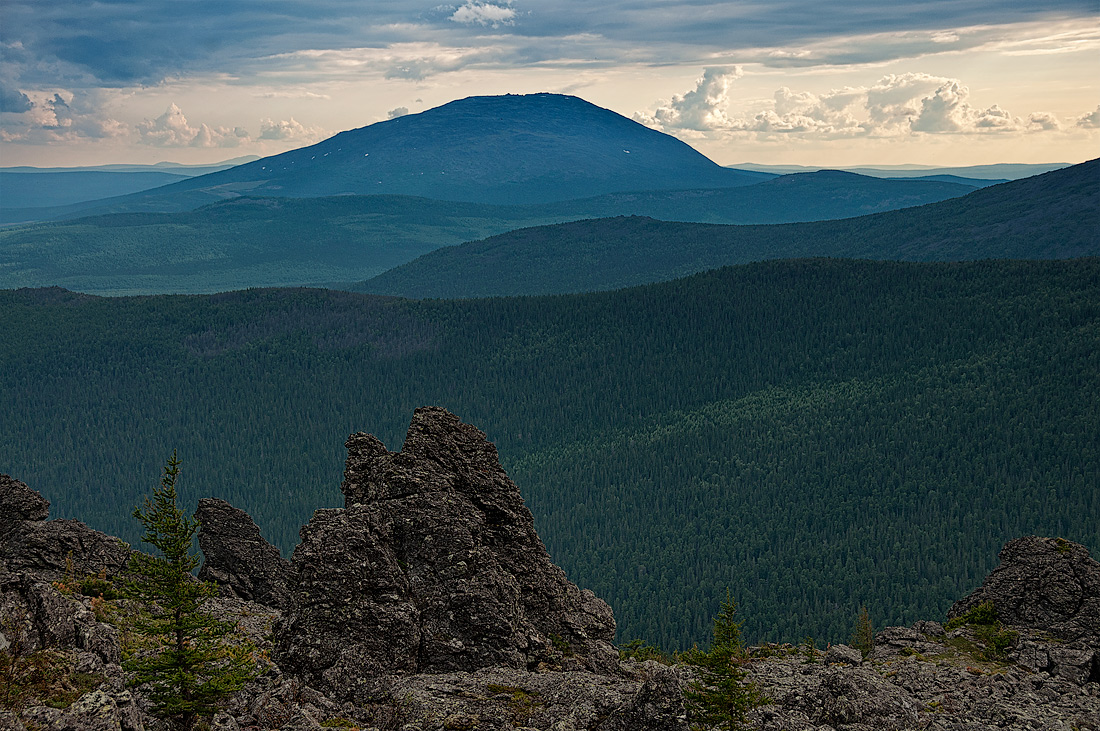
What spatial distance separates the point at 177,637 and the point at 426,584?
1324cm

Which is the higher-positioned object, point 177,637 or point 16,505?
point 177,637

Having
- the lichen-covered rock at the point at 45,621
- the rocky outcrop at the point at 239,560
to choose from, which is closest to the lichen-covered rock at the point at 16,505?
the rocky outcrop at the point at 239,560

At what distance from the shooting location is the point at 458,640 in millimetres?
44062

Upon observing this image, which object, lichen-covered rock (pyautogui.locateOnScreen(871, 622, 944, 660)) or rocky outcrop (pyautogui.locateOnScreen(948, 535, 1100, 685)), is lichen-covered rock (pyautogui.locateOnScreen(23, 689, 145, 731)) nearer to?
lichen-covered rock (pyautogui.locateOnScreen(871, 622, 944, 660))

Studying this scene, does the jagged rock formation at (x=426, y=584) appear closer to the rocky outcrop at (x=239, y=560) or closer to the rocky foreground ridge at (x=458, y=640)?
the rocky foreground ridge at (x=458, y=640)

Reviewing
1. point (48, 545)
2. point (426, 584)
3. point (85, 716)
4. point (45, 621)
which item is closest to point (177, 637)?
point (45, 621)

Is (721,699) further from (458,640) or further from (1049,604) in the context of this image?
(1049,604)

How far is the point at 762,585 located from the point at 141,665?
486 feet

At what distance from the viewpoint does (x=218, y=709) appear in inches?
1339

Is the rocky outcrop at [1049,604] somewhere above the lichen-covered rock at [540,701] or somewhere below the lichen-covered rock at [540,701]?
below

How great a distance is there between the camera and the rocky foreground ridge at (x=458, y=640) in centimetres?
3594

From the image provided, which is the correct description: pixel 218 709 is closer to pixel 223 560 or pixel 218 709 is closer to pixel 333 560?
pixel 333 560

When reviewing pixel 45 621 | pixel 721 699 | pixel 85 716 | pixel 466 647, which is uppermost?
pixel 85 716

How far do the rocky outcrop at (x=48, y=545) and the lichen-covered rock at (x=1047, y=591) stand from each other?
6236 centimetres
